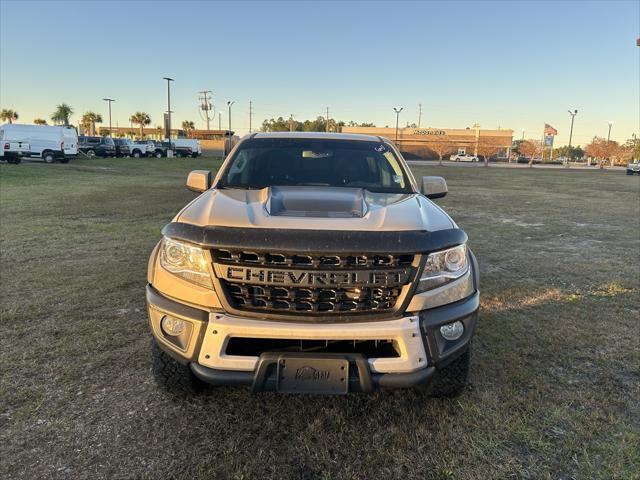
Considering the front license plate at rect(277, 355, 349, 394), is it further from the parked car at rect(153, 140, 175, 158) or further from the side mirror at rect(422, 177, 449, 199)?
the parked car at rect(153, 140, 175, 158)

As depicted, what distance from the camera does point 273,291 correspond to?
2.33 m

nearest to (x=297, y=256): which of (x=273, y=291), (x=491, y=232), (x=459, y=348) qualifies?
(x=273, y=291)

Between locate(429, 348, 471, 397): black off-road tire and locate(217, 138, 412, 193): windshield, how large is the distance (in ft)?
4.54

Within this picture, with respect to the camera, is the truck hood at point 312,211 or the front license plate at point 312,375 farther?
the truck hood at point 312,211

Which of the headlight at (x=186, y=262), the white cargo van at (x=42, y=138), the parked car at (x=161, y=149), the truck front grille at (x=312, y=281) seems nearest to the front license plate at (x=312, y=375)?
the truck front grille at (x=312, y=281)

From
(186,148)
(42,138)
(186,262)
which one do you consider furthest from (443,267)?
(186,148)

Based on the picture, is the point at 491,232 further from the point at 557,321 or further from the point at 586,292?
the point at 557,321

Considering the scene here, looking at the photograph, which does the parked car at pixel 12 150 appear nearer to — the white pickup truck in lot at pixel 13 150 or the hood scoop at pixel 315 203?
the white pickup truck in lot at pixel 13 150

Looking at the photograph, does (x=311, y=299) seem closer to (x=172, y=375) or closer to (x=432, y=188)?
(x=172, y=375)

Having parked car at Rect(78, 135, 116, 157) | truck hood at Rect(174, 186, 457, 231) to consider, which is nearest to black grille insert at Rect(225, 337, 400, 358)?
truck hood at Rect(174, 186, 457, 231)

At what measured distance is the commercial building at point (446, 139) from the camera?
84531 mm

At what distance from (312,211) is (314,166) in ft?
4.29

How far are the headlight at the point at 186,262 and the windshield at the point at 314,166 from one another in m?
1.09

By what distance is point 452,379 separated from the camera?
282 centimetres
